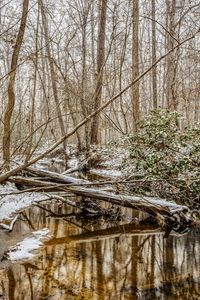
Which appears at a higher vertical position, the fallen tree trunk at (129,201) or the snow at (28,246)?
the fallen tree trunk at (129,201)

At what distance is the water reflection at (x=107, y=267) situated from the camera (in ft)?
15.3

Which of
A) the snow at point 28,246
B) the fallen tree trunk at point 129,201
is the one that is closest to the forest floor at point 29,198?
the snow at point 28,246

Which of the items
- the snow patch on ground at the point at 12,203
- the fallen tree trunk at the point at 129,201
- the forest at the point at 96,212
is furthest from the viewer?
the snow patch on ground at the point at 12,203

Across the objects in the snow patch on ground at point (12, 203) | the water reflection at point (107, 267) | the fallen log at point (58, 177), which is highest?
the fallen log at point (58, 177)

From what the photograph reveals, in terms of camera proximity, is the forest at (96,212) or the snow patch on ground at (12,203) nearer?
the forest at (96,212)

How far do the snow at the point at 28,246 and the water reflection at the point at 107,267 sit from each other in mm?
149

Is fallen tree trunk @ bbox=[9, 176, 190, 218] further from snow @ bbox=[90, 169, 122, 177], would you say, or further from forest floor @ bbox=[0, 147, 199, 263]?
snow @ bbox=[90, 169, 122, 177]

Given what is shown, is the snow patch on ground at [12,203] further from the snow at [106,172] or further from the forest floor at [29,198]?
the snow at [106,172]

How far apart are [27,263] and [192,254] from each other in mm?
2544

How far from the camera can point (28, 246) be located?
6.18 metres

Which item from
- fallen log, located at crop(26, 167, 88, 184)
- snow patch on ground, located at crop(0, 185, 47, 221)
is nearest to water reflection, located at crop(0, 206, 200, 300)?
snow patch on ground, located at crop(0, 185, 47, 221)

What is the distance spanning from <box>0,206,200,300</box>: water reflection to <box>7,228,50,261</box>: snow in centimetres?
15

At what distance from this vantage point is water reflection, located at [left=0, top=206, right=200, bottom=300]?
4.66 metres

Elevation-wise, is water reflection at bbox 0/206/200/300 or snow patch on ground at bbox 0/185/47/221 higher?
snow patch on ground at bbox 0/185/47/221
